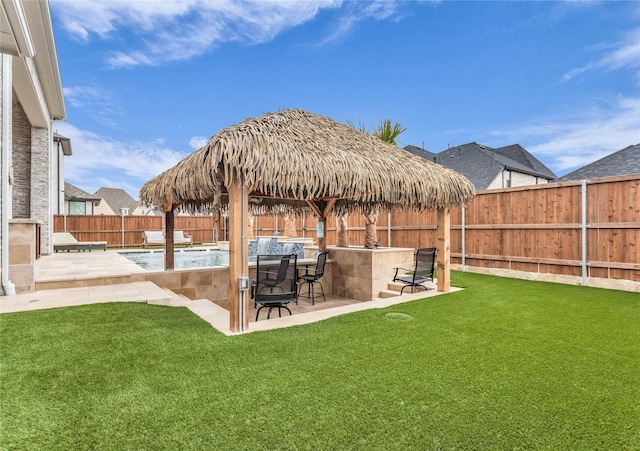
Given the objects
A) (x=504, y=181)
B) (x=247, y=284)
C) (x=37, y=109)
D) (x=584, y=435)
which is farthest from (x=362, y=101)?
(x=584, y=435)

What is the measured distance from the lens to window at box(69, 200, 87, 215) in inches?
1045

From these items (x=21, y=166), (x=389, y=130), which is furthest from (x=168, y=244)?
(x=21, y=166)

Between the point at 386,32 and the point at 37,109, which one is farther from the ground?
the point at 386,32

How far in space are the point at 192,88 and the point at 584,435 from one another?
31.5 meters

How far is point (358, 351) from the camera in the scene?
403 cm

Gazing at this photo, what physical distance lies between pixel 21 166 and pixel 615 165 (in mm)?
22833

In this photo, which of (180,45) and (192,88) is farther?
(192,88)

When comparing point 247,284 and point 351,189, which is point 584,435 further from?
point 351,189

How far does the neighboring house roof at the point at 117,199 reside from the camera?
50062mm

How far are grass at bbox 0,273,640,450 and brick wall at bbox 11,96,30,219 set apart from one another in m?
9.58

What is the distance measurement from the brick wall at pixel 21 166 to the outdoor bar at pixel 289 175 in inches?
287

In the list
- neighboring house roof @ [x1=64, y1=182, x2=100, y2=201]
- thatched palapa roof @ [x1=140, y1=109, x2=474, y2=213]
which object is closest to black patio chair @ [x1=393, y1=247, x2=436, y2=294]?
thatched palapa roof @ [x1=140, y1=109, x2=474, y2=213]

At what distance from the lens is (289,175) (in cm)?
512

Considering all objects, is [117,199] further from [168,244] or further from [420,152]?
[168,244]
